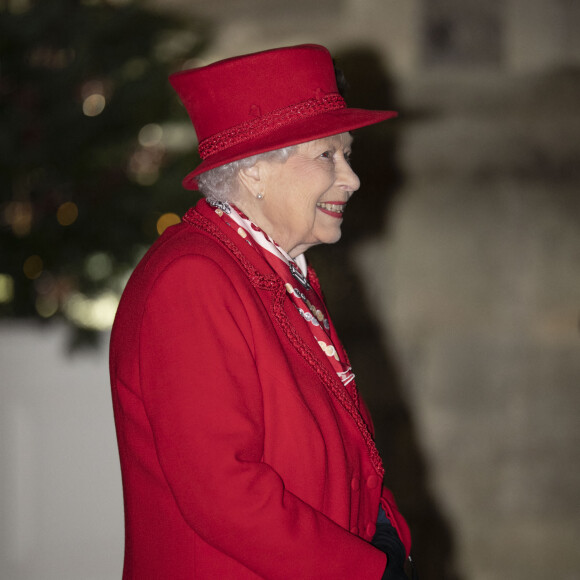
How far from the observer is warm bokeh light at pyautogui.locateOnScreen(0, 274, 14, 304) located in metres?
2.61

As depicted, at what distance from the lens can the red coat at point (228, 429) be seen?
114 centimetres

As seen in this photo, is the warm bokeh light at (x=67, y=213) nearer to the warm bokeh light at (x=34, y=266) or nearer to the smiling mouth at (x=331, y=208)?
the warm bokeh light at (x=34, y=266)

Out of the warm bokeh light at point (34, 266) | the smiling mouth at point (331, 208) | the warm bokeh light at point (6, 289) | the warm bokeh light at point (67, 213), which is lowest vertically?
the warm bokeh light at point (6, 289)

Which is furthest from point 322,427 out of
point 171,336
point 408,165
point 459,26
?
point 459,26

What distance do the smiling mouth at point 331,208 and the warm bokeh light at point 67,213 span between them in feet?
4.49

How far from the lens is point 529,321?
3.81 metres

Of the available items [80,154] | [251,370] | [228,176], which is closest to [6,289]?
[80,154]

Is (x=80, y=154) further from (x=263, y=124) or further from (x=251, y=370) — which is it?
(x=251, y=370)

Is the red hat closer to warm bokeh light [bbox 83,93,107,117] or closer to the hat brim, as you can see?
the hat brim

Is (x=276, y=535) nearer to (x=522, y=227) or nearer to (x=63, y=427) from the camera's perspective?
(x=63, y=427)

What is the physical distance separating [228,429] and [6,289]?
174 centimetres

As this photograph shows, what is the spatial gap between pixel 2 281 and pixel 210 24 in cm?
163

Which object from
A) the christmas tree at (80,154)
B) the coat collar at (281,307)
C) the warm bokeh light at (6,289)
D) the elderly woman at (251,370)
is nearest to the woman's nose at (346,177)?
the elderly woman at (251,370)

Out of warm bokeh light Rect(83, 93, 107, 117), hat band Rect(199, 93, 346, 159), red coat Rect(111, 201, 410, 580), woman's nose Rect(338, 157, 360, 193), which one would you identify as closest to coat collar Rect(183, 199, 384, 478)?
red coat Rect(111, 201, 410, 580)
